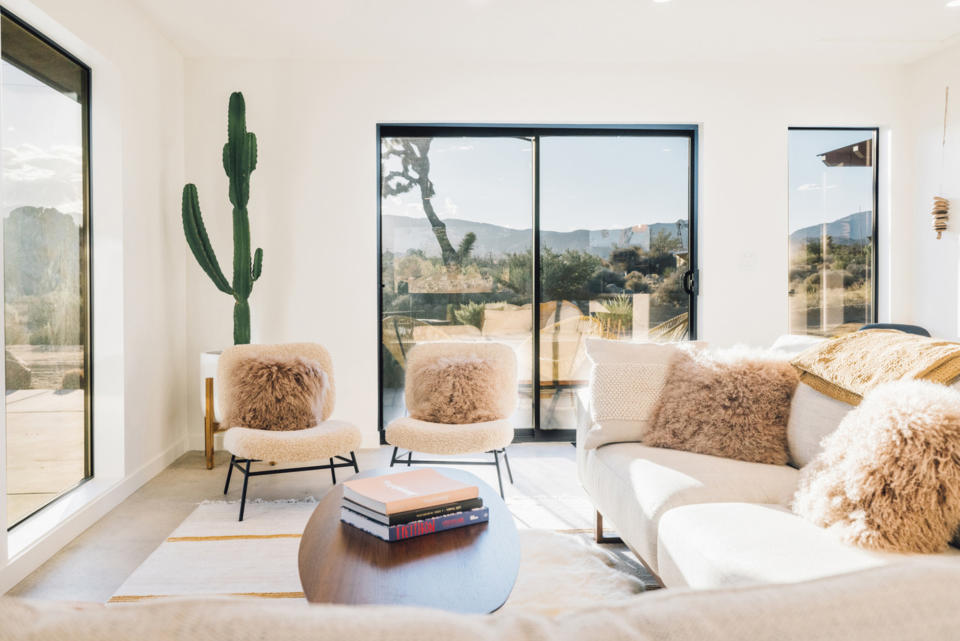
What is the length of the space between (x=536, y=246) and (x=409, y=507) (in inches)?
117

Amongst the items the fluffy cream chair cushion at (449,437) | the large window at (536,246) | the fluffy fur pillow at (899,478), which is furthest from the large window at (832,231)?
the fluffy fur pillow at (899,478)

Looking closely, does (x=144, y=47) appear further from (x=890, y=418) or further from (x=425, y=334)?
(x=890, y=418)

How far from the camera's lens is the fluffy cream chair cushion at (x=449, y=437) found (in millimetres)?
2998

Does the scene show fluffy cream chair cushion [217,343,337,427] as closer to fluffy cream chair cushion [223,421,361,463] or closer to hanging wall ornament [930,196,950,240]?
fluffy cream chair cushion [223,421,361,463]

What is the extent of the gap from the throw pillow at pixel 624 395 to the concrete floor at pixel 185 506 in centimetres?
53

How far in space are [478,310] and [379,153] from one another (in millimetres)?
1306

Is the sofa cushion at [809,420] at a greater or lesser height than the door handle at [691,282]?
lesser

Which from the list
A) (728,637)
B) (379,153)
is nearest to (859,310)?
(379,153)

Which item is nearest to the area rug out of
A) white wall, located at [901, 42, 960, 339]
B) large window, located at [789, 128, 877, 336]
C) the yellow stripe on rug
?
the yellow stripe on rug

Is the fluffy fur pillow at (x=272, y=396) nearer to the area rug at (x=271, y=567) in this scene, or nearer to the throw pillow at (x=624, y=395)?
the area rug at (x=271, y=567)

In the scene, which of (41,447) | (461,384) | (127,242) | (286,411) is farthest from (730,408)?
(127,242)

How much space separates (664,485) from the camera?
197cm

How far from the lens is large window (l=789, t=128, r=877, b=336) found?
443cm

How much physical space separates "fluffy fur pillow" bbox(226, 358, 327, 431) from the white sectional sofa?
4.83 ft
